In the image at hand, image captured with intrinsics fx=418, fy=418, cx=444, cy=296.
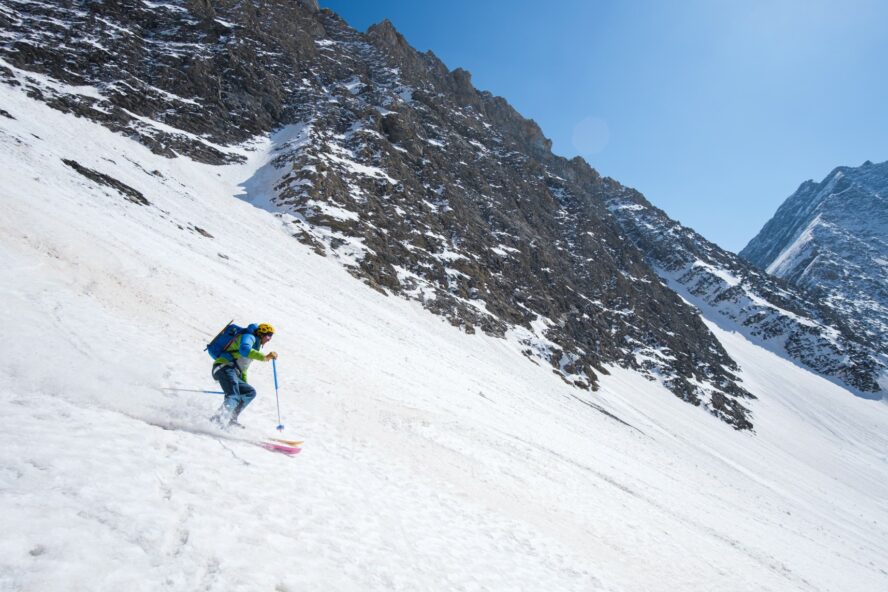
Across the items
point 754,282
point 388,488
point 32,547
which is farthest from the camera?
point 754,282

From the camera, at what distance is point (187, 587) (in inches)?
161

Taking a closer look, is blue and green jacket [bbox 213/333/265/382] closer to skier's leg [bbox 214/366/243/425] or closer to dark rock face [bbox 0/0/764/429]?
skier's leg [bbox 214/366/243/425]

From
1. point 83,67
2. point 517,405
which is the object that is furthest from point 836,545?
point 83,67

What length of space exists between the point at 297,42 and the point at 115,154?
230ft

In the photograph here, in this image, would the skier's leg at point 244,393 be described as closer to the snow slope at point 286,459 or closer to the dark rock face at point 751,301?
the snow slope at point 286,459

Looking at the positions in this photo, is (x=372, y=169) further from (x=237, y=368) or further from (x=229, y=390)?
(x=229, y=390)

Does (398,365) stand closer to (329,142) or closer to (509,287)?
(509,287)

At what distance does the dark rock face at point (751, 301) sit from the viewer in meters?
108

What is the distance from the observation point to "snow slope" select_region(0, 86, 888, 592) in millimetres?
4766

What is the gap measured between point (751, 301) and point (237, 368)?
150697 mm

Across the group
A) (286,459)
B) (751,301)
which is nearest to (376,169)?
(286,459)

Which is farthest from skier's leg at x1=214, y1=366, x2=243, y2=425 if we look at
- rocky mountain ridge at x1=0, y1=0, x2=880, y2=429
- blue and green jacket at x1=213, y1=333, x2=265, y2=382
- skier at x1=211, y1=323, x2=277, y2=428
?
rocky mountain ridge at x1=0, y1=0, x2=880, y2=429

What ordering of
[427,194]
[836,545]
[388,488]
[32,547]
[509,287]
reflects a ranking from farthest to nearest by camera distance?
[427,194] < [509,287] < [836,545] < [388,488] < [32,547]

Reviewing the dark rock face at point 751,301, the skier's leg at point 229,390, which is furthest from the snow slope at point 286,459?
the dark rock face at point 751,301
